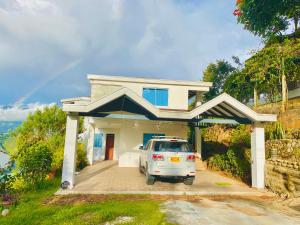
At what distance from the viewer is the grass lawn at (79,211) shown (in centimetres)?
593

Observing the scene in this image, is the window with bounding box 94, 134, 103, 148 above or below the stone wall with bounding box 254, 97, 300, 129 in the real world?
below

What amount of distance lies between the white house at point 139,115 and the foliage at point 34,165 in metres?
0.98

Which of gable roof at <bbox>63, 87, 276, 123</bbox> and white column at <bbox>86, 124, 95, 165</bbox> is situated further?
white column at <bbox>86, 124, 95, 165</bbox>

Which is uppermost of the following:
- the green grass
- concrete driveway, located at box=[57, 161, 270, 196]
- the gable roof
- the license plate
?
the gable roof

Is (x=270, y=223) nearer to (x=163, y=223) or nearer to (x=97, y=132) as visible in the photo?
(x=163, y=223)

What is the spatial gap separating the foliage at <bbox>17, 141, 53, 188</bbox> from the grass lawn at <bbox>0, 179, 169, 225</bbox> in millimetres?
1202

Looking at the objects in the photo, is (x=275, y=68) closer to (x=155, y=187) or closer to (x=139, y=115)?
(x=139, y=115)

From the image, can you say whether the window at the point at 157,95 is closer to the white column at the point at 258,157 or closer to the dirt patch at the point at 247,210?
the white column at the point at 258,157

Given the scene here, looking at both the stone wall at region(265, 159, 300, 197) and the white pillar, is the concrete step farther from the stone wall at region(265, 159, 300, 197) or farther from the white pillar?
the stone wall at region(265, 159, 300, 197)

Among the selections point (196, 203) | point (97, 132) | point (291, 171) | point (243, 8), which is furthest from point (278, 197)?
point (243, 8)

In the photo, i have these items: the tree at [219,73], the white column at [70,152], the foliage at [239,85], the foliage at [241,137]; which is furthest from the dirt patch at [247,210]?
the tree at [219,73]

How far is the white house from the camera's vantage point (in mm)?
9812

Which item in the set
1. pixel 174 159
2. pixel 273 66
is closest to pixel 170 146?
pixel 174 159

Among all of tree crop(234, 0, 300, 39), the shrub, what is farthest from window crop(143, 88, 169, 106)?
tree crop(234, 0, 300, 39)
